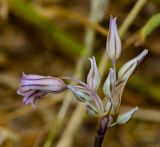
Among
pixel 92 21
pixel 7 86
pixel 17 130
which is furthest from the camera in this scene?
pixel 7 86

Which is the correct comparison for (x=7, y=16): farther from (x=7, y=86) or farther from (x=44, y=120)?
(x=44, y=120)

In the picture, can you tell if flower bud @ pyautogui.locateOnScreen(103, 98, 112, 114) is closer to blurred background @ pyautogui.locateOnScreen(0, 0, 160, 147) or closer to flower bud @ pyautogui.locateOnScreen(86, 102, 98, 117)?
flower bud @ pyautogui.locateOnScreen(86, 102, 98, 117)

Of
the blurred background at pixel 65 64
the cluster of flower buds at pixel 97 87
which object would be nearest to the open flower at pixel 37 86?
the cluster of flower buds at pixel 97 87

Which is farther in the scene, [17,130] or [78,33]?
[78,33]

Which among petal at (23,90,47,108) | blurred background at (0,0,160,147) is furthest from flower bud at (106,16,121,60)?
blurred background at (0,0,160,147)

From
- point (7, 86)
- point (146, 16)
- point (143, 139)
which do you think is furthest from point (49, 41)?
point (143, 139)

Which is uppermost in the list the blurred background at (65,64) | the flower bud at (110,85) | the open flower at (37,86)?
the blurred background at (65,64)

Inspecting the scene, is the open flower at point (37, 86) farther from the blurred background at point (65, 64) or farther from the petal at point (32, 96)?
the blurred background at point (65, 64)
